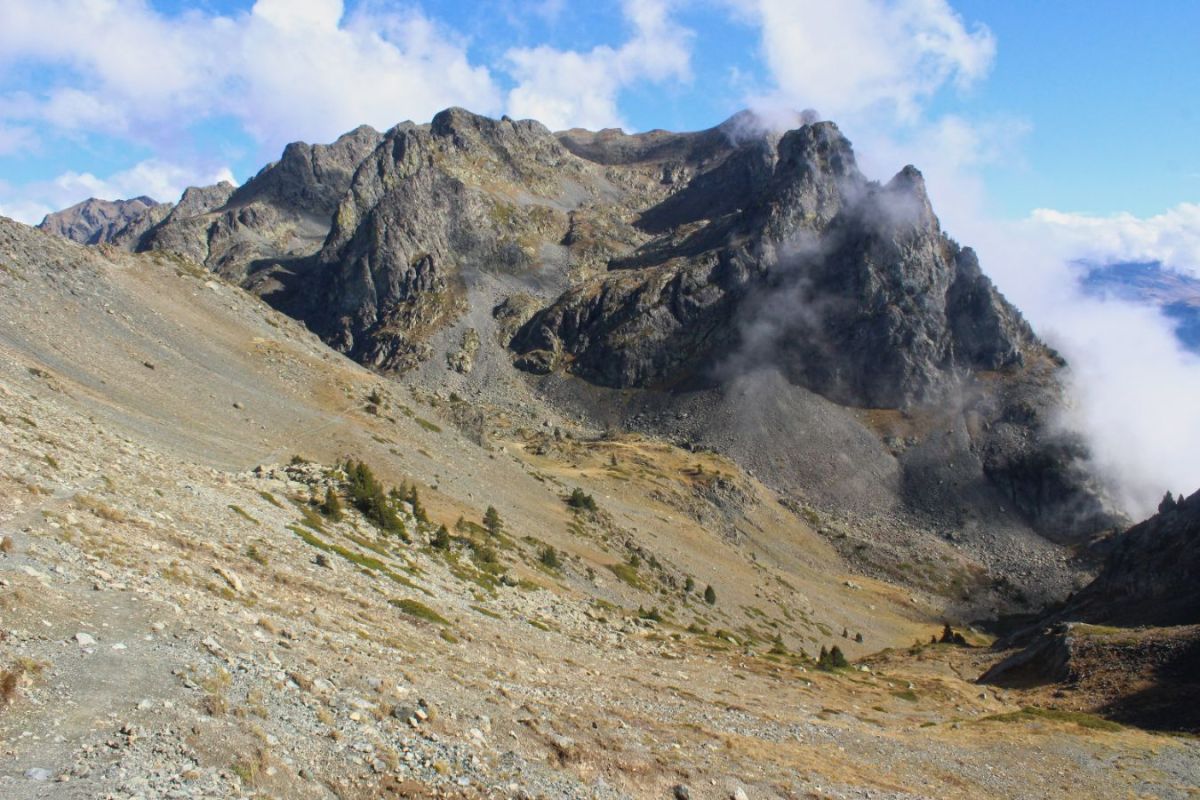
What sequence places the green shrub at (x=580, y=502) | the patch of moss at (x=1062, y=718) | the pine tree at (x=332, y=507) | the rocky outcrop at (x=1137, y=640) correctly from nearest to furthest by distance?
the patch of moss at (x=1062, y=718) < the pine tree at (x=332, y=507) < the rocky outcrop at (x=1137, y=640) < the green shrub at (x=580, y=502)

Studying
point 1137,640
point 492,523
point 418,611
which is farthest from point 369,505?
point 1137,640

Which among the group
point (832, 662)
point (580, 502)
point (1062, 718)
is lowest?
point (832, 662)

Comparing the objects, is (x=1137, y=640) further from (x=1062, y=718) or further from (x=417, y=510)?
(x=417, y=510)

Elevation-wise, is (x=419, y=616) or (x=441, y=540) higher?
(x=441, y=540)

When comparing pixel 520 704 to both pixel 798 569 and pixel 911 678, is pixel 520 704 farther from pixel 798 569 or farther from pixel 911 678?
pixel 798 569

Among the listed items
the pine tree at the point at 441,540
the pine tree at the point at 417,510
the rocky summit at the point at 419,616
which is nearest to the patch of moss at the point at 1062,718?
the rocky summit at the point at 419,616

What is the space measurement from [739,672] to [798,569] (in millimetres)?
87661

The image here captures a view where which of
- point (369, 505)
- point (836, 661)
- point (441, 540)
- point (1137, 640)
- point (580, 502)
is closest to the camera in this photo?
point (369, 505)

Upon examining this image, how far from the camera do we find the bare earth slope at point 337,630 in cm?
1374

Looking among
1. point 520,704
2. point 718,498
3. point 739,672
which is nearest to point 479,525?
point 739,672

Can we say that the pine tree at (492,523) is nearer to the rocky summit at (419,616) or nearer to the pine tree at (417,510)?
the rocky summit at (419,616)

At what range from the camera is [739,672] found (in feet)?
136

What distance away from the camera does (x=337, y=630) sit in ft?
73.8

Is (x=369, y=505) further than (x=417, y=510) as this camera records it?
No
